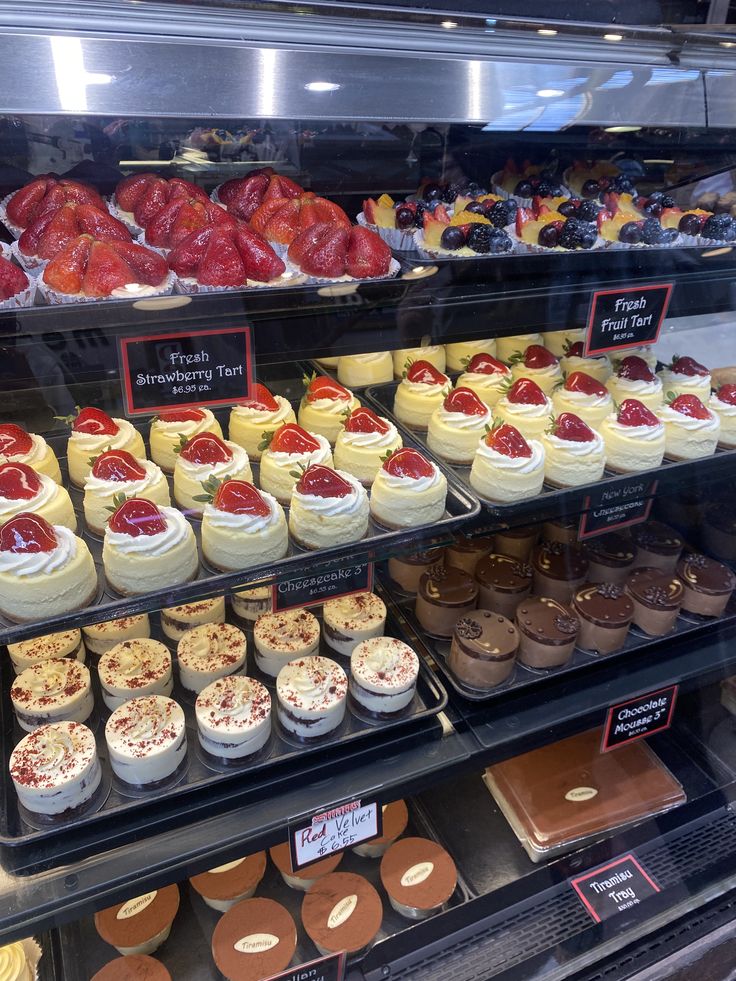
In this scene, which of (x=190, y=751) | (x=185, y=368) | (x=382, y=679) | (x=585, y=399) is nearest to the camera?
(x=185, y=368)

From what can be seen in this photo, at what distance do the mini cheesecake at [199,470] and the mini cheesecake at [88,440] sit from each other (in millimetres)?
132

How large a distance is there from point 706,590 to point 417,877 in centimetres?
109

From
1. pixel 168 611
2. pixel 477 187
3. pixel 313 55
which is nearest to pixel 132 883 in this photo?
pixel 168 611

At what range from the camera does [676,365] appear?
7.69 feet

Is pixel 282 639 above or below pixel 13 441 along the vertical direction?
below

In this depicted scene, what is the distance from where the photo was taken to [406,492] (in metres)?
1.72

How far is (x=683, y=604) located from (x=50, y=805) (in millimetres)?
1678

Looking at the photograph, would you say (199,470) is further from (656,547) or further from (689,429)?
(656,547)

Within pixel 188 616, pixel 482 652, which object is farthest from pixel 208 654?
pixel 482 652

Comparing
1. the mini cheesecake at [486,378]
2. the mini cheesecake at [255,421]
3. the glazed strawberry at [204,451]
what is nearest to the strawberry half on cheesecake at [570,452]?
the mini cheesecake at [486,378]

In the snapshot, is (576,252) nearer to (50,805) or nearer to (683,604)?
(683,604)

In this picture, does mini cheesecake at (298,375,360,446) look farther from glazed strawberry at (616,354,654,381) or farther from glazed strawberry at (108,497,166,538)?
glazed strawberry at (616,354,654,381)

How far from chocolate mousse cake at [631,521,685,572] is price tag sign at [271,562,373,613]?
101 centimetres

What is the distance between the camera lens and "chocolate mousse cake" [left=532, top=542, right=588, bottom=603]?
87.4 inches
